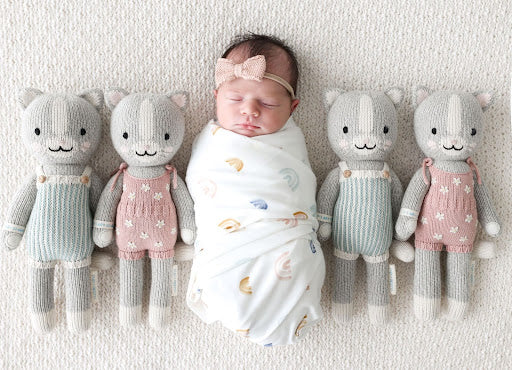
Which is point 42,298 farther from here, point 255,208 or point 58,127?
point 255,208

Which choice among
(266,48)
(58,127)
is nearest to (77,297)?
(58,127)

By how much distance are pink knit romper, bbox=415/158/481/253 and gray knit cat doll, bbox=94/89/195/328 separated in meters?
0.55

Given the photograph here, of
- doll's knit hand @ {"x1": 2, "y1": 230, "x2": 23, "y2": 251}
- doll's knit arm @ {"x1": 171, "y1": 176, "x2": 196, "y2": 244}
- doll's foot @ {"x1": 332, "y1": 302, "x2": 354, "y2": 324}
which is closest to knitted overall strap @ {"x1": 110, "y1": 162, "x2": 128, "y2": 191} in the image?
doll's knit arm @ {"x1": 171, "y1": 176, "x2": 196, "y2": 244}

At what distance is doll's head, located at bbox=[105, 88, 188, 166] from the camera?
1044 millimetres

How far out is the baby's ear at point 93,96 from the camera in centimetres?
110

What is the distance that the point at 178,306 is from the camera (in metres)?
1.19

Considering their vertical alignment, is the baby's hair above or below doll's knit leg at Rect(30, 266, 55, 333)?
above

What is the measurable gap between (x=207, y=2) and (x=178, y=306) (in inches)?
30.1

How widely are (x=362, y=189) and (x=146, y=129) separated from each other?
0.51 meters

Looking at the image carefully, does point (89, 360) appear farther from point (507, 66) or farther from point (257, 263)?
Answer: point (507, 66)

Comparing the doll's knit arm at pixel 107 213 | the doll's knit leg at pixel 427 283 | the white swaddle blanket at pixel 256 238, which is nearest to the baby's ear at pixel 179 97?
the white swaddle blanket at pixel 256 238

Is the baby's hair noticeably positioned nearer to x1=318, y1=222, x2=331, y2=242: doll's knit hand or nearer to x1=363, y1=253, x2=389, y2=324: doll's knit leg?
x1=318, y1=222, x2=331, y2=242: doll's knit hand

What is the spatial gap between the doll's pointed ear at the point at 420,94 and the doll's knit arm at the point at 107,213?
732 millimetres

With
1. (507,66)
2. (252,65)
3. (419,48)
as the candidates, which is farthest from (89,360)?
(507,66)
